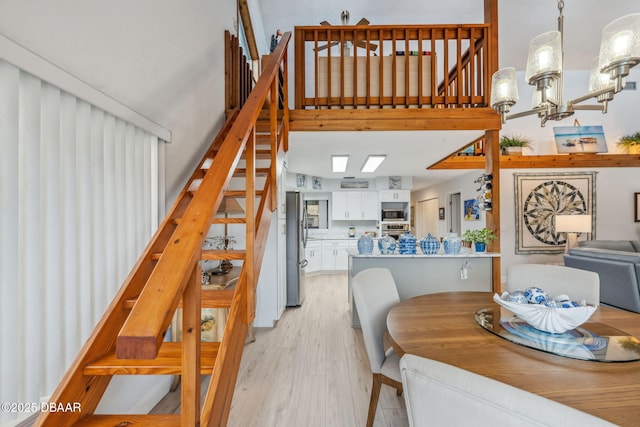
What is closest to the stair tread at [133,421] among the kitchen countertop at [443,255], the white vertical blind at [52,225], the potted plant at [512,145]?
the white vertical blind at [52,225]

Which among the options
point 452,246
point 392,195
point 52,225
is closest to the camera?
point 52,225

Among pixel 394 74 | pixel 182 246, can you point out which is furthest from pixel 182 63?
pixel 394 74

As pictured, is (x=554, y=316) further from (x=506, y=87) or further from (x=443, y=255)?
(x=443, y=255)

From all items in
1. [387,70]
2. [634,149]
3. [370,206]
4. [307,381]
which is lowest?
[307,381]

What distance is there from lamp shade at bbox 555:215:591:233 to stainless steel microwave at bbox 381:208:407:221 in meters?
2.87

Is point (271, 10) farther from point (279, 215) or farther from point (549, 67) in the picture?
point (549, 67)

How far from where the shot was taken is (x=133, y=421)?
0.95m

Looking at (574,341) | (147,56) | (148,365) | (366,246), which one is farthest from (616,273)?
(147,56)

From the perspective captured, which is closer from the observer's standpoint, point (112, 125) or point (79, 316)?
point (79, 316)

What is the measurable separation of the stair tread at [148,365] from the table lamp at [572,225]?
628 cm

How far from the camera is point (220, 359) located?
1.04 metres

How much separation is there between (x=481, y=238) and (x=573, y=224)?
3312 mm

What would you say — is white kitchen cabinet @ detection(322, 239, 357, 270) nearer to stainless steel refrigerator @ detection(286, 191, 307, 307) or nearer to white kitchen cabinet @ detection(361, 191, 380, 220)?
white kitchen cabinet @ detection(361, 191, 380, 220)

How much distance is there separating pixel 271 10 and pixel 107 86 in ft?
14.2
